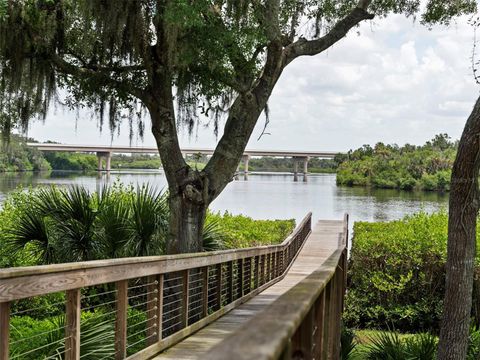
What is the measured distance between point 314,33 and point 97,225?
180 inches

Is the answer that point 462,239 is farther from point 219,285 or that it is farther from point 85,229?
point 85,229

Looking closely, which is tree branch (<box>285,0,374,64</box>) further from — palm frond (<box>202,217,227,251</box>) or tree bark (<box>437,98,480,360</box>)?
palm frond (<box>202,217,227,251</box>)

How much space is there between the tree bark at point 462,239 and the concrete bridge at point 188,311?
1.46 metres

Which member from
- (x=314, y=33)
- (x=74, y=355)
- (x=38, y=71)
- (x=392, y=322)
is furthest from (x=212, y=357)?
(x=392, y=322)

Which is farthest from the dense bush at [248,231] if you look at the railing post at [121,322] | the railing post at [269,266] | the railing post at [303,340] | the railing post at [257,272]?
the railing post at [303,340]

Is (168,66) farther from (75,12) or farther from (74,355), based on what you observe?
(74,355)

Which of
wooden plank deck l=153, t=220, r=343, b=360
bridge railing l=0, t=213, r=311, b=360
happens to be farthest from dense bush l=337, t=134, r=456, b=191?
bridge railing l=0, t=213, r=311, b=360

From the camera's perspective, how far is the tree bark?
254 inches

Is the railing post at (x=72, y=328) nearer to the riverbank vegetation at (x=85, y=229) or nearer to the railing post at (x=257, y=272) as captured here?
the riverbank vegetation at (x=85, y=229)

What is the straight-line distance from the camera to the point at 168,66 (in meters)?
7.61

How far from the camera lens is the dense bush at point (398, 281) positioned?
12.3 metres

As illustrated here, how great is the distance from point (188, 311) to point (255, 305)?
227 centimetres

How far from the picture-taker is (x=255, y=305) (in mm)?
7953

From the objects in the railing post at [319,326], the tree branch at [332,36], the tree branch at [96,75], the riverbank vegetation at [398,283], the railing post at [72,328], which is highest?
the tree branch at [332,36]
